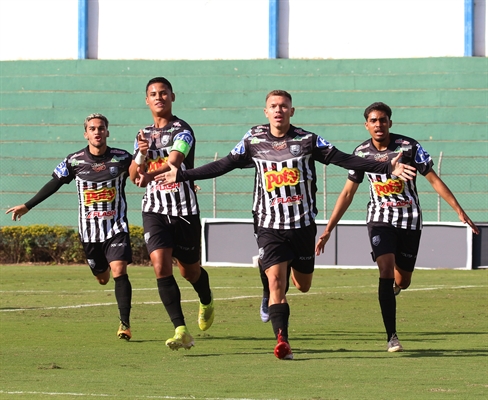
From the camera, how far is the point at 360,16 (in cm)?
3216

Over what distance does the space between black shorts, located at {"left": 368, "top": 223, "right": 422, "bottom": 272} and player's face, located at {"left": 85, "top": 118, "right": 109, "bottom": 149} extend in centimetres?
295

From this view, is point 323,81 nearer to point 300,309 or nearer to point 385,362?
point 300,309

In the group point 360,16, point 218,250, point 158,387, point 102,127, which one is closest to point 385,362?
point 158,387

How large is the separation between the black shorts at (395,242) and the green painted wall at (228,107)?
54.3 ft

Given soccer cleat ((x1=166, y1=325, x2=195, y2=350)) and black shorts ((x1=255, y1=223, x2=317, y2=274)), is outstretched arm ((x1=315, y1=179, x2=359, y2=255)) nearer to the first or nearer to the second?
black shorts ((x1=255, y1=223, x2=317, y2=274))

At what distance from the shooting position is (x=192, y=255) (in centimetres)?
1018

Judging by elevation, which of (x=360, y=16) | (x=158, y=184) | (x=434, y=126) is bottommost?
(x=158, y=184)

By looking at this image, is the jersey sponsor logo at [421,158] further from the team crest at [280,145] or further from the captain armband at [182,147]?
the captain armband at [182,147]

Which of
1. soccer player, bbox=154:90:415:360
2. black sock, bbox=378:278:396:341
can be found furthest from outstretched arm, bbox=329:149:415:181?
black sock, bbox=378:278:396:341

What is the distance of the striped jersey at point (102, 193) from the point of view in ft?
36.0

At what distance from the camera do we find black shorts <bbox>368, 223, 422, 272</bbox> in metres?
9.97

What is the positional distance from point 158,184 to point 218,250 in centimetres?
1407

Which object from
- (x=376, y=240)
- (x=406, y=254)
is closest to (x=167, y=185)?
(x=376, y=240)

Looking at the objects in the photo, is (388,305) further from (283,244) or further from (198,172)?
(198,172)
